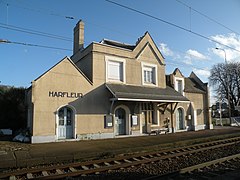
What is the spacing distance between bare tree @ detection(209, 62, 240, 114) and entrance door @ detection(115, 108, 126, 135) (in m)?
40.1

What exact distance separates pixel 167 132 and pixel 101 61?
31.0 feet

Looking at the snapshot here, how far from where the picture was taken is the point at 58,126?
1553cm

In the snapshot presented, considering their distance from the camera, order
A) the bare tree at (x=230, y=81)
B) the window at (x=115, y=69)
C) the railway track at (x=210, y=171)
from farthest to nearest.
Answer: the bare tree at (x=230, y=81) → the window at (x=115, y=69) → the railway track at (x=210, y=171)

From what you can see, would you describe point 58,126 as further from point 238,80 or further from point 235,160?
point 238,80

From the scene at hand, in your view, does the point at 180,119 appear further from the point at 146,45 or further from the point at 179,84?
the point at 146,45

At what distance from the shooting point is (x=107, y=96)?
1792cm

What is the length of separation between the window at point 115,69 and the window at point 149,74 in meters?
2.59

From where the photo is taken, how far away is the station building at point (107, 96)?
15.2 meters

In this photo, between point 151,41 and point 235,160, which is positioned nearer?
point 235,160

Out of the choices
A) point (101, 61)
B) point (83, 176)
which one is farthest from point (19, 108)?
point (83, 176)

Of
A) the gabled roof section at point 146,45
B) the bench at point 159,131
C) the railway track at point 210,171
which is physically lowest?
the railway track at point 210,171

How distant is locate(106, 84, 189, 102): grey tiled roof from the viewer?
16938 mm

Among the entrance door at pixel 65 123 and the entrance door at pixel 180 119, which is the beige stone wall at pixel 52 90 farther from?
the entrance door at pixel 180 119

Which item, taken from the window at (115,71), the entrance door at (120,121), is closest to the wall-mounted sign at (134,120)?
the entrance door at (120,121)
